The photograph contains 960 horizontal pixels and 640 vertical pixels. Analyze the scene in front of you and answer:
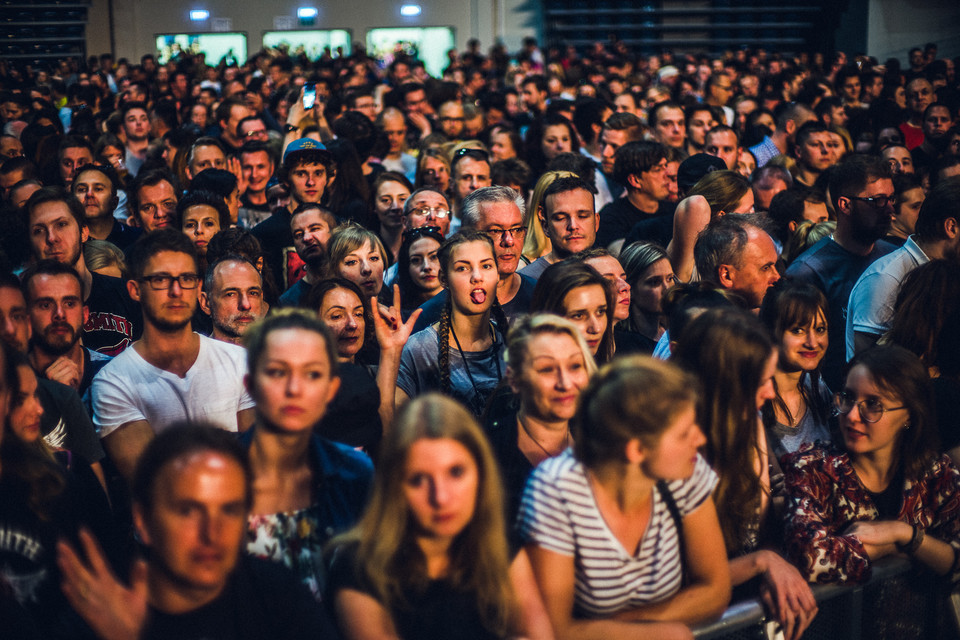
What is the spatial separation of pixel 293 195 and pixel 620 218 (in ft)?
6.46

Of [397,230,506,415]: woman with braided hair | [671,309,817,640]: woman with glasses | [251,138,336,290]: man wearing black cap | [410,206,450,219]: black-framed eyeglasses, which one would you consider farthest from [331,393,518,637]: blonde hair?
[251,138,336,290]: man wearing black cap

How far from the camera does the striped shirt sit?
2027mm

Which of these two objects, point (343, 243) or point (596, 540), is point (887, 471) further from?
point (343, 243)

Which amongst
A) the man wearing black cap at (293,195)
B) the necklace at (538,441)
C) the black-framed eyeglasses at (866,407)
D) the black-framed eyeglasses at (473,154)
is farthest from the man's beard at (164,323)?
the black-framed eyeglasses at (473,154)

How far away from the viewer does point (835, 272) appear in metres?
4.01

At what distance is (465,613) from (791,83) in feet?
34.8

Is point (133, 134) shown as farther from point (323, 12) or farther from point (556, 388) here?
point (323, 12)

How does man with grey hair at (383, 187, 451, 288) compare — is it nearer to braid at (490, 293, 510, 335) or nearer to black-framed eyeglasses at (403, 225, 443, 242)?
black-framed eyeglasses at (403, 225, 443, 242)

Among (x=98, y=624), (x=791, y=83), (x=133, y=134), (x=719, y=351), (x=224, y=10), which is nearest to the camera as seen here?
(x=98, y=624)

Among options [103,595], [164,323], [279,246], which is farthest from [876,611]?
[279,246]

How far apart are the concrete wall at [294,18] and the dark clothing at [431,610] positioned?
748 inches

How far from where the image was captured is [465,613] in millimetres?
1877

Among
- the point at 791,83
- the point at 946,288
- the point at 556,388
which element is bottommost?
the point at 556,388

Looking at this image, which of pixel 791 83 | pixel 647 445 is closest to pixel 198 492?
pixel 647 445
